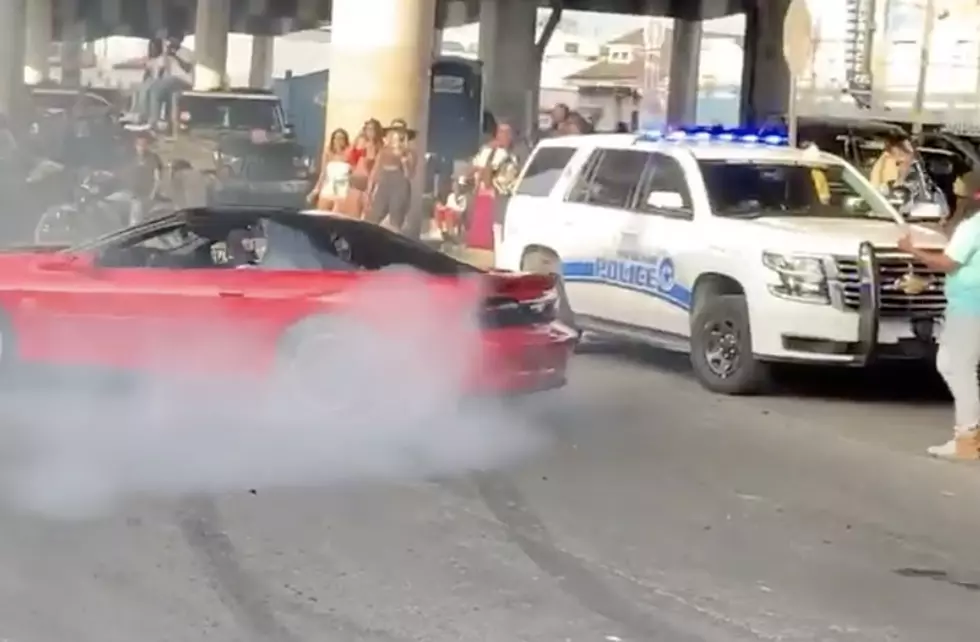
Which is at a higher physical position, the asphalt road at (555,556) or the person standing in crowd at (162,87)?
the person standing in crowd at (162,87)

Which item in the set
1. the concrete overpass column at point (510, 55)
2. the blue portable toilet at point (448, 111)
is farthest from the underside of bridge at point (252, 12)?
the blue portable toilet at point (448, 111)

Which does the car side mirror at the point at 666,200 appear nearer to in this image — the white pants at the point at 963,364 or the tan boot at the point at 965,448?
the white pants at the point at 963,364

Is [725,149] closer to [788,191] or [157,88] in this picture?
[788,191]

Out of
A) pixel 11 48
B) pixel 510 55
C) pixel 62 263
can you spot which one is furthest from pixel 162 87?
pixel 510 55

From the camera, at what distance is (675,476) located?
9719 millimetres

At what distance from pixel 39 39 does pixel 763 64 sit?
18605 millimetres

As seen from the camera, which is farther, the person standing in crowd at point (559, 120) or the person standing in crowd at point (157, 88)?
the person standing in crowd at point (157, 88)

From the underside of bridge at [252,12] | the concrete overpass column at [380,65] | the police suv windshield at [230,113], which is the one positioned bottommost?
the police suv windshield at [230,113]

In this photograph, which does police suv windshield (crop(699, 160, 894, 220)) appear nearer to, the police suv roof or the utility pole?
the police suv roof

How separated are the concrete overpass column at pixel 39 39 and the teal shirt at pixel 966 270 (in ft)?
122

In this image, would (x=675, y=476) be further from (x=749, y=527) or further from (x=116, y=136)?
(x=116, y=136)

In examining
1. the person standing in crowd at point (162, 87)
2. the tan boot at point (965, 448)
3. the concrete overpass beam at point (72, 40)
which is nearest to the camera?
the tan boot at point (965, 448)

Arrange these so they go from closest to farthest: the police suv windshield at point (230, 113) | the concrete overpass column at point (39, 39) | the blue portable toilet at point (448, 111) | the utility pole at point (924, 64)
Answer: the utility pole at point (924, 64)
the police suv windshield at point (230, 113)
the blue portable toilet at point (448, 111)
the concrete overpass column at point (39, 39)

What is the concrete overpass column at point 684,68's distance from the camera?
48.7 meters
